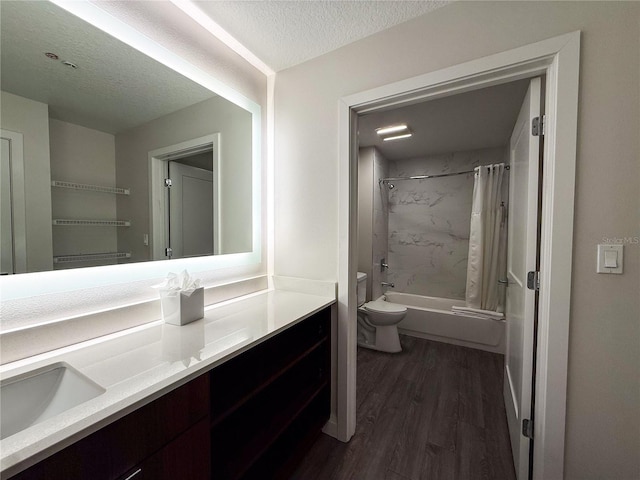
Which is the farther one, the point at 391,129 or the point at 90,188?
the point at 391,129

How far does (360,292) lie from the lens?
2.90 meters

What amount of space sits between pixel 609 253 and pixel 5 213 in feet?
7.26

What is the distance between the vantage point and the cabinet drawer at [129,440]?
0.54 m

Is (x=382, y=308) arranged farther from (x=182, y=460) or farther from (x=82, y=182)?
(x=82, y=182)

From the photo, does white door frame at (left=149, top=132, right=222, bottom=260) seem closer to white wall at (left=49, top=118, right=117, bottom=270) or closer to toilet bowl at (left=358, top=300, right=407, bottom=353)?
white wall at (left=49, top=118, right=117, bottom=270)

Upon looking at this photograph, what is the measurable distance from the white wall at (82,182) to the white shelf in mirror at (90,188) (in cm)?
1

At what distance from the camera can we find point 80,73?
106cm

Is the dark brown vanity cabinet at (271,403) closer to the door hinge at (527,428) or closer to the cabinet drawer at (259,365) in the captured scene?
the cabinet drawer at (259,365)

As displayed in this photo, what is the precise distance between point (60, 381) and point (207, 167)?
3.94 ft

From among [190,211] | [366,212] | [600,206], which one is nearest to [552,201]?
[600,206]

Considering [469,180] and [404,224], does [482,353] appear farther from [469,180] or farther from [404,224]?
[469,180]

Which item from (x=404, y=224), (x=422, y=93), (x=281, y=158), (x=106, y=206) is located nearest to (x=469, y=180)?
(x=404, y=224)

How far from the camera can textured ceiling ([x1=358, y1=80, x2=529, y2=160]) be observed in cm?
203

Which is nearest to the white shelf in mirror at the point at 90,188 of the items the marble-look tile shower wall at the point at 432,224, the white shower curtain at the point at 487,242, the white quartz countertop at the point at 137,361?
the white quartz countertop at the point at 137,361
